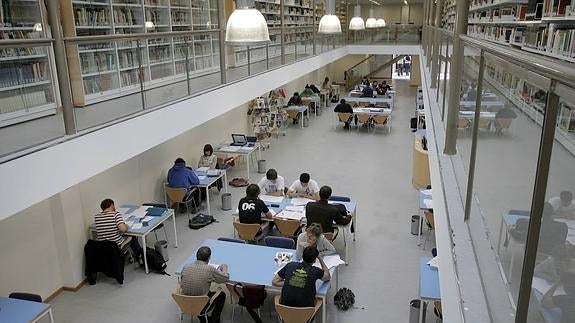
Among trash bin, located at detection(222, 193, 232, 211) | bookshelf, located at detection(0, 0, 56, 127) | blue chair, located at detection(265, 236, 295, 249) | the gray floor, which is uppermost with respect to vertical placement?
bookshelf, located at detection(0, 0, 56, 127)

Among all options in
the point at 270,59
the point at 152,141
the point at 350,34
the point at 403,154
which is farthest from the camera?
the point at 350,34

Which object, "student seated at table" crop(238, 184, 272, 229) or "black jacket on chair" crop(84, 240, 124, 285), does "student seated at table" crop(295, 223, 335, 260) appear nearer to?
"student seated at table" crop(238, 184, 272, 229)

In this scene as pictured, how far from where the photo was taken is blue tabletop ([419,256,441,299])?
13.8 ft

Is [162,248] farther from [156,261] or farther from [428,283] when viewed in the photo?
[428,283]

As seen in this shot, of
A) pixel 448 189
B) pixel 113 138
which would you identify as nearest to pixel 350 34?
pixel 113 138

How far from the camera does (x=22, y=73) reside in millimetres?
3561

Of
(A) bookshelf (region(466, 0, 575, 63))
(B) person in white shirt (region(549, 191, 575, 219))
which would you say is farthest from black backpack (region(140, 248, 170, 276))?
(B) person in white shirt (region(549, 191, 575, 219))

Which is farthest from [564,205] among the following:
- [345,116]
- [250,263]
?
[345,116]

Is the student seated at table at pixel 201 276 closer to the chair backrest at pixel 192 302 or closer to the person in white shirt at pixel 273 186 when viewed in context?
the chair backrest at pixel 192 302

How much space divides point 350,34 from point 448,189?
1725 cm

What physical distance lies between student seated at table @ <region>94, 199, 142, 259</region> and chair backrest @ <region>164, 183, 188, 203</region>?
5.28 feet

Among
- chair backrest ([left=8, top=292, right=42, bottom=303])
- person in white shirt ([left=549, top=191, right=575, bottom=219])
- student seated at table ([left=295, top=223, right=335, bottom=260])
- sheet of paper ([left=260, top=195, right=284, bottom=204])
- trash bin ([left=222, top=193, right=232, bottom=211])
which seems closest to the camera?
person in white shirt ([left=549, top=191, right=575, bottom=219])

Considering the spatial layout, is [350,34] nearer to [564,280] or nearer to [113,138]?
[113,138]

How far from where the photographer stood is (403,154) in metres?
11.4
